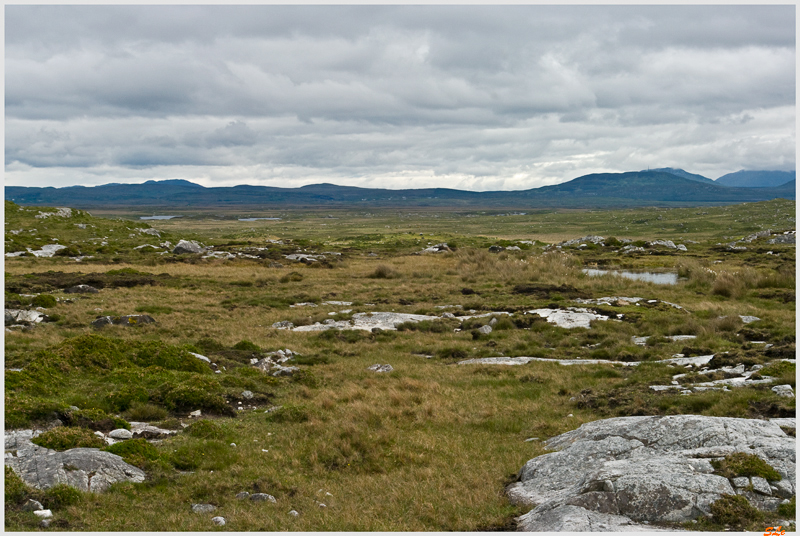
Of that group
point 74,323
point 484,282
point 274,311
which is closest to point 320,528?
point 74,323

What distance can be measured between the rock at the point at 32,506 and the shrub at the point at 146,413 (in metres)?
5.87

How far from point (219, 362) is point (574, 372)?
14068 millimetres

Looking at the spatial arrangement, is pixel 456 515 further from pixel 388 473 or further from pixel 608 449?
pixel 608 449

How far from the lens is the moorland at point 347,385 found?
35.3 feet

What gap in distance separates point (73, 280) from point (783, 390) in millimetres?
45796

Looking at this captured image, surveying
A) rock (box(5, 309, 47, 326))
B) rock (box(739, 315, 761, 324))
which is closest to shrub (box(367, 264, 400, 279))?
rock (box(739, 315, 761, 324))

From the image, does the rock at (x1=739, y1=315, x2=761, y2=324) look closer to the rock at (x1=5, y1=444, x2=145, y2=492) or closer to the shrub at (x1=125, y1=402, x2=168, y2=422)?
the shrub at (x1=125, y1=402, x2=168, y2=422)

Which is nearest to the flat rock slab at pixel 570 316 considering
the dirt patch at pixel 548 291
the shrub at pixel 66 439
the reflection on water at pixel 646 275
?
the dirt patch at pixel 548 291

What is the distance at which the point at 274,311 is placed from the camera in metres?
37.4

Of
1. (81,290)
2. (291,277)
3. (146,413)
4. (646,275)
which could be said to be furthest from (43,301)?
(646,275)

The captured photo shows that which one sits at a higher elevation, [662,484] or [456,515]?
[662,484]

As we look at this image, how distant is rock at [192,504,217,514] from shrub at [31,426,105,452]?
3206 mm

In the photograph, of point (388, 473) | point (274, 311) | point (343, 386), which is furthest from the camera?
point (274, 311)

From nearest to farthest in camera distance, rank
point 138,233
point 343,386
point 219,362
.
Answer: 1. point 343,386
2. point 219,362
3. point 138,233
